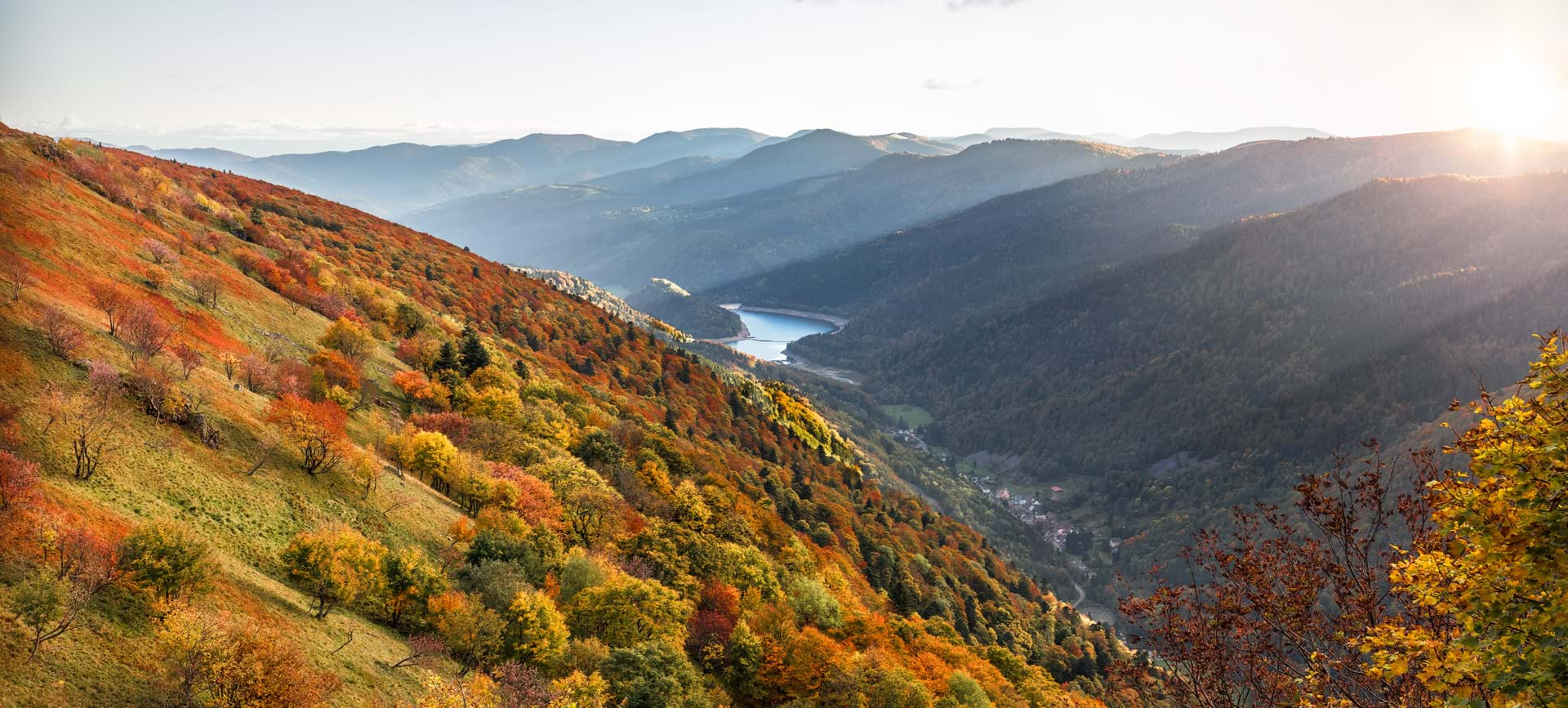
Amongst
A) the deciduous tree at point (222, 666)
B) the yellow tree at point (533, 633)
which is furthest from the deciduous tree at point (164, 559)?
the yellow tree at point (533, 633)

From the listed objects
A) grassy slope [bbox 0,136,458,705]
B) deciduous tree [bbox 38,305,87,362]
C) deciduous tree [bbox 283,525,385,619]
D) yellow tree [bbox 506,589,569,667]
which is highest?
deciduous tree [bbox 38,305,87,362]

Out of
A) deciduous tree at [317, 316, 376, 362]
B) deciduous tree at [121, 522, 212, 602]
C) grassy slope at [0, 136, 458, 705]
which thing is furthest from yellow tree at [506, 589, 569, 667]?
deciduous tree at [317, 316, 376, 362]

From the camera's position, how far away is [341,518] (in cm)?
3434

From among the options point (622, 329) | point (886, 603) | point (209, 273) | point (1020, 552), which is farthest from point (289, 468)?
point (1020, 552)

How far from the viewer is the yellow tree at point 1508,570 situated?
38.3ft

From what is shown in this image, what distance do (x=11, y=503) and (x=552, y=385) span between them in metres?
49.6

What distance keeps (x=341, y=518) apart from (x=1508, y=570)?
40439 mm

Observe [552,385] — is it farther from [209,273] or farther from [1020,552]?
[1020,552]

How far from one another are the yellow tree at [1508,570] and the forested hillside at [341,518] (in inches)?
316

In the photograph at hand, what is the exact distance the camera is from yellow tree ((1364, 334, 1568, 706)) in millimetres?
11672

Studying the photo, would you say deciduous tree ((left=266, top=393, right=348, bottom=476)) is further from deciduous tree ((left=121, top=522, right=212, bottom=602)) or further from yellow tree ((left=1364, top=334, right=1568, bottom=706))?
yellow tree ((left=1364, top=334, right=1568, bottom=706))

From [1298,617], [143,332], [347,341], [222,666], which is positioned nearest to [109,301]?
[143,332]

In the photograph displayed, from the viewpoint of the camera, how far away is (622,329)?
441 ft

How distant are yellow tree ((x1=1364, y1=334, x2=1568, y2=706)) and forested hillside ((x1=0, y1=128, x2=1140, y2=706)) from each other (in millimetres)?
8031
